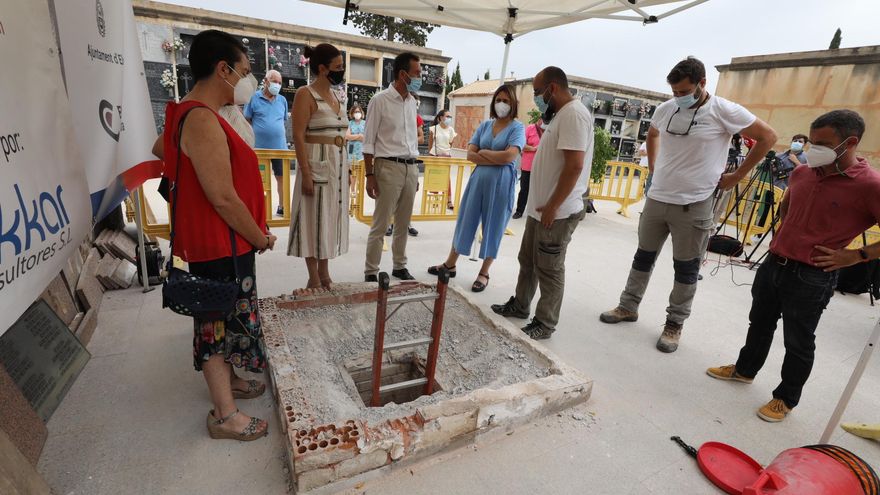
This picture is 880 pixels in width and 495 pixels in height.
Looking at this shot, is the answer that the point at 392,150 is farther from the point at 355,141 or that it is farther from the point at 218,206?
the point at 355,141

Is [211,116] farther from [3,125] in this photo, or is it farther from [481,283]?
[481,283]

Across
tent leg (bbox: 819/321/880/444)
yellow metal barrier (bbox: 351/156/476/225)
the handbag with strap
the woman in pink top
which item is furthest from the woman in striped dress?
the woman in pink top

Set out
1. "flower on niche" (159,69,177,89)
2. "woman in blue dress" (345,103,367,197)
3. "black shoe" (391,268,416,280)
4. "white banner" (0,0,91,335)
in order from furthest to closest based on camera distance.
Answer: "flower on niche" (159,69,177,89) → "woman in blue dress" (345,103,367,197) → "black shoe" (391,268,416,280) → "white banner" (0,0,91,335)

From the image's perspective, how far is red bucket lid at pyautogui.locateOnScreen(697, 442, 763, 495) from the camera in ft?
6.37

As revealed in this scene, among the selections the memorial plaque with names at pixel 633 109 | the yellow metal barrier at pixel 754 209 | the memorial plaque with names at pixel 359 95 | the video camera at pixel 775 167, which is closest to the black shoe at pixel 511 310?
the yellow metal barrier at pixel 754 209

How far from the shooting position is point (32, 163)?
1.52 metres

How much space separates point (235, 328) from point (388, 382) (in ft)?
4.14

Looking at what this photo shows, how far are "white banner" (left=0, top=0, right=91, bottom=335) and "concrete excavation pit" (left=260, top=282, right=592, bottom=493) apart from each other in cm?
109

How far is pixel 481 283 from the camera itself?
4.06 meters

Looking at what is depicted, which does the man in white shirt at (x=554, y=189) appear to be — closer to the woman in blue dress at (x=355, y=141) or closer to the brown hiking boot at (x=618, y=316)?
the brown hiking boot at (x=618, y=316)

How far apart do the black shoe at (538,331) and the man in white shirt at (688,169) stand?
0.88 m

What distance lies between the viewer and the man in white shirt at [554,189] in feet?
8.71

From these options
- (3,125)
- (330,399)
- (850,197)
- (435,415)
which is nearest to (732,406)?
(850,197)

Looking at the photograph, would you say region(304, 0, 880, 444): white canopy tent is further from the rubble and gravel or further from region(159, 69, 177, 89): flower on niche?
region(159, 69, 177, 89): flower on niche
